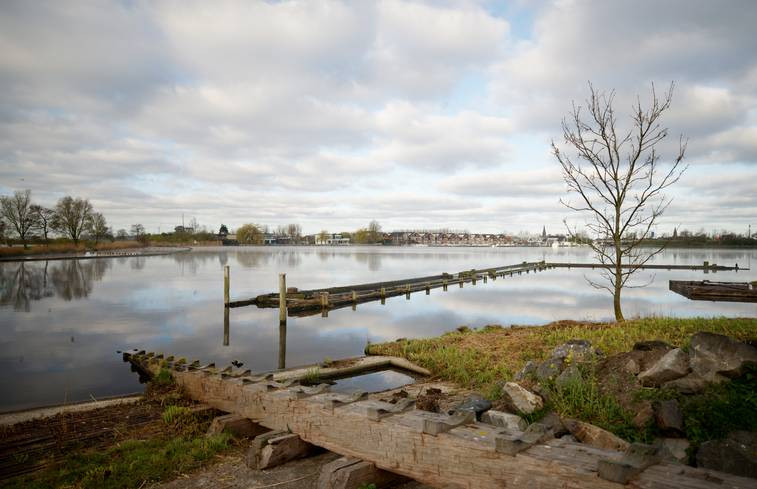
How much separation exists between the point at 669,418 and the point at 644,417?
336mm

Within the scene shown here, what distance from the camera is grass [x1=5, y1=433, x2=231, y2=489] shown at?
17.3 feet

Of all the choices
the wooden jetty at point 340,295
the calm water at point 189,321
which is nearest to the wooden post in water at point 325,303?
the wooden jetty at point 340,295

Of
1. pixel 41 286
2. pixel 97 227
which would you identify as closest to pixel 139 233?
pixel 97 227

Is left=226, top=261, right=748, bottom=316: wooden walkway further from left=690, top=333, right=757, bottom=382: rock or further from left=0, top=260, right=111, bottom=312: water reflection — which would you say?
left=0, top=260, right=111, bottom=312: water reflection

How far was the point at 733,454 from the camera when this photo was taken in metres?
4.07

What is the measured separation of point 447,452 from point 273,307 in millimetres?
26324

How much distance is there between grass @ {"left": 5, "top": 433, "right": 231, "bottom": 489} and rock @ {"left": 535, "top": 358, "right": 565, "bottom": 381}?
4.91 metres

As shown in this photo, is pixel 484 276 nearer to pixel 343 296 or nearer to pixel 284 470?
pixel 343 296

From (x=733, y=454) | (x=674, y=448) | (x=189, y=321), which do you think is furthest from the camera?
(x=189, y=321)

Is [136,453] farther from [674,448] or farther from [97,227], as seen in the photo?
[97,227]

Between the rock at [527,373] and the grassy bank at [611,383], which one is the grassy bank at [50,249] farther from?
the rock at [527,373]

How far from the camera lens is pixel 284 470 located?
16.7 feet

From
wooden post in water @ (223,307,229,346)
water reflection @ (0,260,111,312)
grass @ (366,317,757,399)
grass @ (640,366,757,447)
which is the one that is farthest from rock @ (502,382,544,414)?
water reflection @ (0,260,111,312)

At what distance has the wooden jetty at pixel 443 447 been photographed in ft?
10.0
